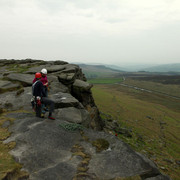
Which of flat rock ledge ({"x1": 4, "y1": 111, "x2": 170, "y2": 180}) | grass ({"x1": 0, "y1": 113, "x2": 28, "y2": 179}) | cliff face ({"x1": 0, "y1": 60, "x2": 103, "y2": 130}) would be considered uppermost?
cliff face ({"x1": 0, "y1": 60, "x2": 103, "y2": 130})

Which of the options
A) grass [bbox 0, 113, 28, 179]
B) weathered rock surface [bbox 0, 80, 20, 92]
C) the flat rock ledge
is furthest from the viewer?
weathered rock surface [bbox 0, 80, 20, 92]

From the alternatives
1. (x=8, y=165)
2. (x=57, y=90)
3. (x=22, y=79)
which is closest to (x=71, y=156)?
(x=8, y=165)

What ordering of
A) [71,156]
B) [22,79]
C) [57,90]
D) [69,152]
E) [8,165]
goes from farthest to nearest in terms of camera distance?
[22,79], [57,90], [69,152], [71,156], [8,165]

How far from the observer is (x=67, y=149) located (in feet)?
31.1

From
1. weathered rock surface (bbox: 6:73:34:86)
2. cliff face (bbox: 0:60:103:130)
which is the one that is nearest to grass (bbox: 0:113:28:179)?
cliff face (bbox: 0:60:103:130)

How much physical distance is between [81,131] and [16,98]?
11.2m

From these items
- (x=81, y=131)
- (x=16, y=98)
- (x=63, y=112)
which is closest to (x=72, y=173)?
(x=81, y=131)

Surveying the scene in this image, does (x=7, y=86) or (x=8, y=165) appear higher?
(x=7, y=86)

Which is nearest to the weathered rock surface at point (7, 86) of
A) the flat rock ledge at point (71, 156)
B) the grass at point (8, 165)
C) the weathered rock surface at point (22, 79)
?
the weathered rock surface at point (22, 79)

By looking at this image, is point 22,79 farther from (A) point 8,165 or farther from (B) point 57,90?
(A) point 8,165

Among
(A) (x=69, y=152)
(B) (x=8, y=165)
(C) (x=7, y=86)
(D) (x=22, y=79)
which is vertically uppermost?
(D) (x=22, y=79)

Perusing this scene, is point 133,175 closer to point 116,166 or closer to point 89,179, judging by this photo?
point 116,166

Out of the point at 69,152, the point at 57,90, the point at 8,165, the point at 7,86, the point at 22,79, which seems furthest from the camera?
the point at 22,79

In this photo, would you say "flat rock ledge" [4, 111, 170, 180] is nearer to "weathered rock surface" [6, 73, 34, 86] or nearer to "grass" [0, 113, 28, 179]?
"grass" [0, 113, 28, 179]
